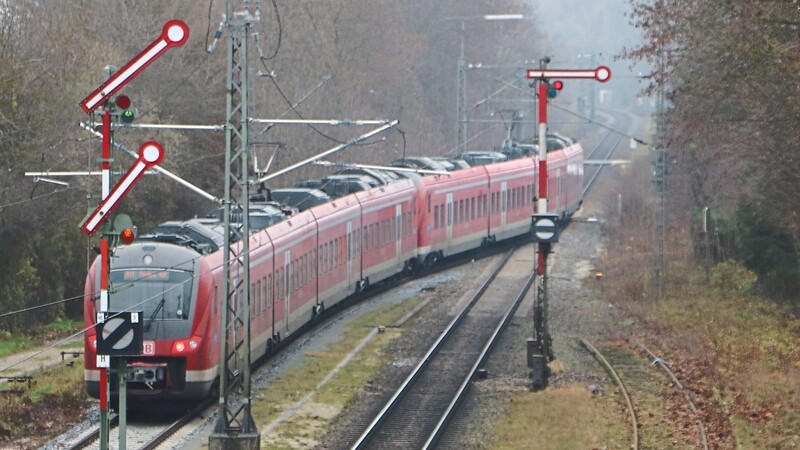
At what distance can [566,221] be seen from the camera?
185 ft

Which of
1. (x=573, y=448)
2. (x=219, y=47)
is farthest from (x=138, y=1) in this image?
(x=573, y=448)

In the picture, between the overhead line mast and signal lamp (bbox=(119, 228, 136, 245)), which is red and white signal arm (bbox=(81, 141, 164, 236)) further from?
the overhead line mast

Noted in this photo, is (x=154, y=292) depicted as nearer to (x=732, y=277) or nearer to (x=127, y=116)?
(x=127, y=116)

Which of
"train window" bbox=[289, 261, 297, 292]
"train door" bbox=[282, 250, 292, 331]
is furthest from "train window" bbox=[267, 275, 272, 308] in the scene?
"train window" bbox=[289, 261, 297, 292]

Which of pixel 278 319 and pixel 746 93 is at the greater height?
pixel 746 93

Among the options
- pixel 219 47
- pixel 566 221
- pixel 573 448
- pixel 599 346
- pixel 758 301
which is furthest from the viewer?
pixel 566 221

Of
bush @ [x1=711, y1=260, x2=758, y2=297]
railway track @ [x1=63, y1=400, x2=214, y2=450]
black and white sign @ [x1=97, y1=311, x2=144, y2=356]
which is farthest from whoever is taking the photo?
bush @ [x1=711, y1=260, x2=758, y2=297]

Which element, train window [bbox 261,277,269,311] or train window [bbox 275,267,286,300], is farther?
train window [bbox 275,267,286,300]

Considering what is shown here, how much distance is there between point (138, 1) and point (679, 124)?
1945cm

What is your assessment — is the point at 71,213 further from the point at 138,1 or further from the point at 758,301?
the point at 758,301

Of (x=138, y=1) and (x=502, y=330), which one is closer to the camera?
(x=502, y=330)

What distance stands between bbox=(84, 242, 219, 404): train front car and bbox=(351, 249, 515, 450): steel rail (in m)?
2.61

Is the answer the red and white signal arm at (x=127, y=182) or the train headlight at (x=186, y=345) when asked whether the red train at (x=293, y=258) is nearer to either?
the train headlight at (x=186, y=345)

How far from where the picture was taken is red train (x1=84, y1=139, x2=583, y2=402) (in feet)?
71.5
